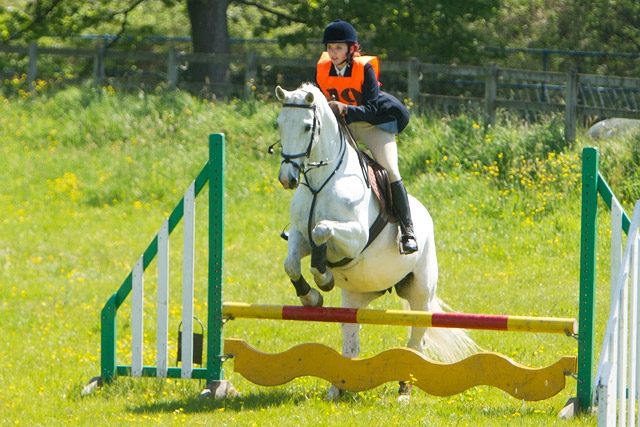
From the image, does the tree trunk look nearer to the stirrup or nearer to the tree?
the tree

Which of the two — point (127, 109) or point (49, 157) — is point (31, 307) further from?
point (127, 109)

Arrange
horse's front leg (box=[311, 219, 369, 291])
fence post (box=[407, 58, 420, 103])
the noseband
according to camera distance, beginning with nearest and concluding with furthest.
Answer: the noseband → horse's front leg (box=[311, 219, 369, 291]) → fence post (box=[407, 58, 420, 103])

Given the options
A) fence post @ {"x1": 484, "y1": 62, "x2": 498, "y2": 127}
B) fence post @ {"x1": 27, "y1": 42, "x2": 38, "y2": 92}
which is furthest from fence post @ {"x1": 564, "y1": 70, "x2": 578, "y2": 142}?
fence post @ {"x1": 27, "y1": 42, "x2": 38, "y2": 92}

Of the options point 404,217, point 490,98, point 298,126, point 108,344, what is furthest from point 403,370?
point 490,98

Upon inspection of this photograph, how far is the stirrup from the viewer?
6.59 m

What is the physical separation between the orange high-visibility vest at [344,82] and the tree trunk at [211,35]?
45.8ft

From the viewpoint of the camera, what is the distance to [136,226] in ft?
44.6

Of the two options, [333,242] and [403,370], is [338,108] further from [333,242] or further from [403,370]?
[403,370]

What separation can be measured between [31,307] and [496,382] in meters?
5.59

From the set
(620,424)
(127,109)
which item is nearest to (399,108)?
(620,424)

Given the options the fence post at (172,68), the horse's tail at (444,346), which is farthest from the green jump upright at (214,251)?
the fence post at (172,68)

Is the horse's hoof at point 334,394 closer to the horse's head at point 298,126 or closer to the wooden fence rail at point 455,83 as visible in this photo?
the horse's head at point 298,126

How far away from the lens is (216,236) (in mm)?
6848

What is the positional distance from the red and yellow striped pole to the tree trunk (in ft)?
47.1
